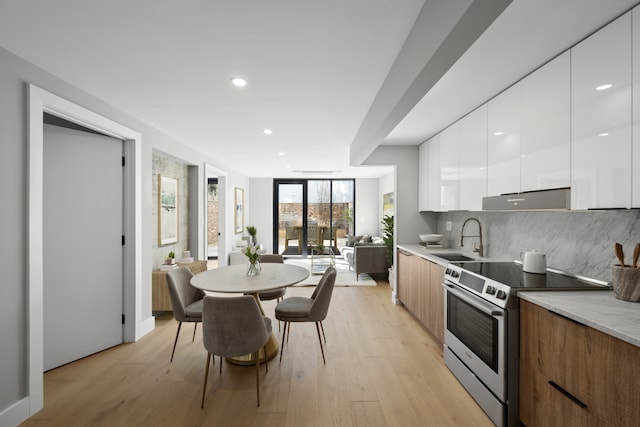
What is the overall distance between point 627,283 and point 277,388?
2.34 m

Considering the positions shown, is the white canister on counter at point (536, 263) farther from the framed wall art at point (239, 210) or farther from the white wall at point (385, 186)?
the framed wall art at point (239, 210)

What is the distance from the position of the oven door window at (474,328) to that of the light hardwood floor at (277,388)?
390 millimetres

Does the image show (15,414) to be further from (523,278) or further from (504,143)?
(504,143)

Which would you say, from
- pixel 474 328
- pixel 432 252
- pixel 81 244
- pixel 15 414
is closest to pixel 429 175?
pixel 432 252

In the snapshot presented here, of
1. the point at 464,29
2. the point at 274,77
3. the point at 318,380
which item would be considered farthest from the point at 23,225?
the point at 464,29

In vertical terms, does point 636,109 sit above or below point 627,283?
above

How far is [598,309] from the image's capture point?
146 cm

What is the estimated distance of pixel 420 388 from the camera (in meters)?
2.32

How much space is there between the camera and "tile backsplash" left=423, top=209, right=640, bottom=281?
1.86m

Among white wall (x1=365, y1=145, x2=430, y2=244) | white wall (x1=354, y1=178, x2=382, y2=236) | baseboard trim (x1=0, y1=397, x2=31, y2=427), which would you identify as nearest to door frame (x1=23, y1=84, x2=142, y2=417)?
baseboard trim (x1=0, y1=397, x2=31, y2=427)

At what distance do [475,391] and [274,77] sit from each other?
2780 mm

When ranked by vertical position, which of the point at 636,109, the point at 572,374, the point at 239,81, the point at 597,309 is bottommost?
the point at 572,374

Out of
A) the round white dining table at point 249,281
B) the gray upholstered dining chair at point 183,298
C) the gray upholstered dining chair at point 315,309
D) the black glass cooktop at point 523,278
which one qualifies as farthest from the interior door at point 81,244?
the black glass cooktop at point 523,278

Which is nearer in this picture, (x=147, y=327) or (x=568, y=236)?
(x=568, y=236)
